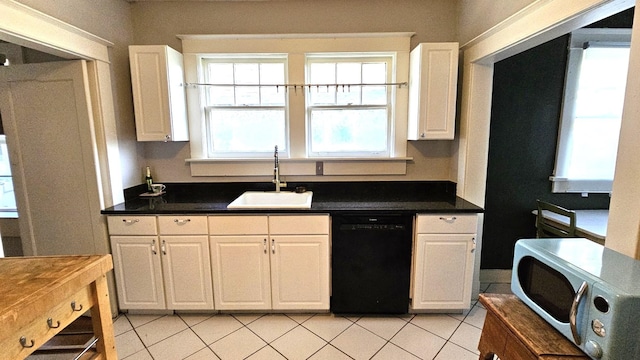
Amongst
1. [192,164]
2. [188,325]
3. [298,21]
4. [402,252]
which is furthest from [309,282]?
[298,21]

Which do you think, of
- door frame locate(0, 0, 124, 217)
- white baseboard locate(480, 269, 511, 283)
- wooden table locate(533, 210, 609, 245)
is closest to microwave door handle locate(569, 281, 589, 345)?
wooden table locate(533, 210, 609, 245)

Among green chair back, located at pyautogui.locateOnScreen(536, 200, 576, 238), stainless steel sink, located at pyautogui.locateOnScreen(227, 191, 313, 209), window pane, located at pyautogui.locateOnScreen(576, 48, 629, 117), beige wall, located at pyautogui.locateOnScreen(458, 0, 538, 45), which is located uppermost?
beige wall, located at pyautogui.locateOnScreen(458, 0, 538, 45)

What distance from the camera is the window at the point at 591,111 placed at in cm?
236

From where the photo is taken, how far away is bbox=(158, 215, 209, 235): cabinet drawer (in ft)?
6.73

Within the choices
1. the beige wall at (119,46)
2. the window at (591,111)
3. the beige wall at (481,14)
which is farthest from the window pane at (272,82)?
the window at (591,111)

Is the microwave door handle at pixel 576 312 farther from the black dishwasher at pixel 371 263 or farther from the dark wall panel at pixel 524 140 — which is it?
the dark wall panel at pixel 524 140

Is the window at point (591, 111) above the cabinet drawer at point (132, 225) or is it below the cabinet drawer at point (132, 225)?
above

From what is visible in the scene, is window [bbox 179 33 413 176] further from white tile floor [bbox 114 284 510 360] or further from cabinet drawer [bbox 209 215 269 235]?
white tile floor [bbox 114 284 510 360]

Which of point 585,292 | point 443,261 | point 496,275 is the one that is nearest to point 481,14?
point 443,261

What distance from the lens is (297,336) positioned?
198 cm

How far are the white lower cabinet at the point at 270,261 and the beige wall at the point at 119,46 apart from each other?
1059mm

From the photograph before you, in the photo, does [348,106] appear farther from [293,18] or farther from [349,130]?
[293,18]

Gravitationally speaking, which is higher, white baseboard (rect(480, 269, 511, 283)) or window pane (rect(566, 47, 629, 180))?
window pane (rect(566, 47, 629, 180))

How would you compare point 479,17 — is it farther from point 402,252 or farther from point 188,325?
point 188,325
